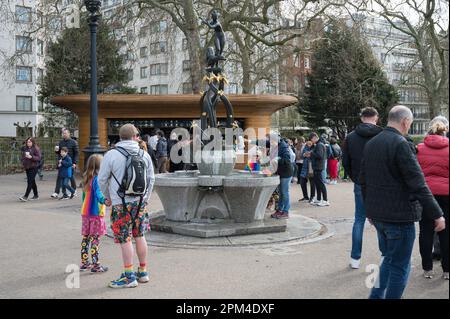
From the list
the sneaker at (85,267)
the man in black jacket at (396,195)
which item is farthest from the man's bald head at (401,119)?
the sneaker at (85,267)

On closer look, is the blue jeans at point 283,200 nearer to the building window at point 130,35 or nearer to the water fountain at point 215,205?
the water fountain at point 215,205

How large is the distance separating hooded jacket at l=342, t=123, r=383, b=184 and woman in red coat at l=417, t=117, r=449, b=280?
62 cm

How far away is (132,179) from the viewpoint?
18.7 ft

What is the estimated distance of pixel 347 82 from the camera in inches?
1150

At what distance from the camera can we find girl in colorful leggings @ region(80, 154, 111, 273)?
6586 millimetres

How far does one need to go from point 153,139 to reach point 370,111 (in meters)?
13.7

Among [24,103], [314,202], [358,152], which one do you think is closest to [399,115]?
[358,152]

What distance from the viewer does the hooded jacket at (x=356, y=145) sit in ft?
20.0

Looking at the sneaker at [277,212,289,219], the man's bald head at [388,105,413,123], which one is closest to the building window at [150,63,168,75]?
the sneaker at [277,212,289,219]

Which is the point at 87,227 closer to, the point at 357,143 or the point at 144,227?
the point at 144,227

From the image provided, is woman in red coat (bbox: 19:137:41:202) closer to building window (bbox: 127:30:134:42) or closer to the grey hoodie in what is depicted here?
the grey hoodie

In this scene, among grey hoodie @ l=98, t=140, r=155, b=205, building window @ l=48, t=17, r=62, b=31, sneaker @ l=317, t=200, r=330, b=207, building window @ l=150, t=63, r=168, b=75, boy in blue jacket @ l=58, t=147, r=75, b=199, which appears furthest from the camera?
building window @ l=150, t=63, r=168, b=75

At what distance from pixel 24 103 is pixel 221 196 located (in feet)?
179

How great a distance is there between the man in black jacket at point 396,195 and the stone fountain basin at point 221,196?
4.19 m
